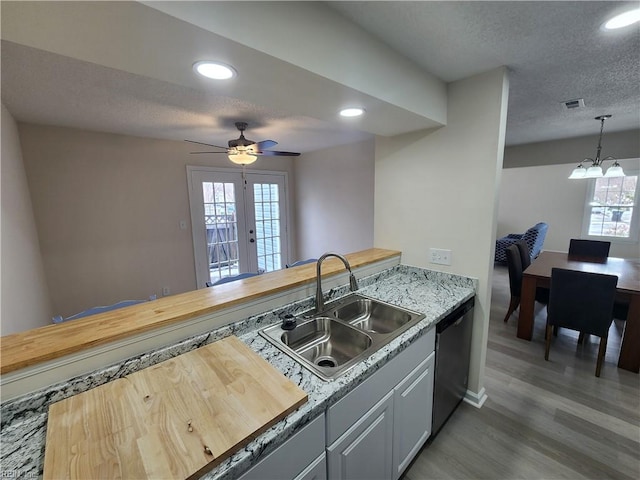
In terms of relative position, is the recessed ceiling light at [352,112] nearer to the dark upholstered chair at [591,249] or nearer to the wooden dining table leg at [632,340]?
the wooden dining table leg at [632,340]

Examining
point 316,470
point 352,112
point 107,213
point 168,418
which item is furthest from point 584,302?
point 107,213

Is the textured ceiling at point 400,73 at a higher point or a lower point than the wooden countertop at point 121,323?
higher

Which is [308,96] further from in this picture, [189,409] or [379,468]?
[379,468]

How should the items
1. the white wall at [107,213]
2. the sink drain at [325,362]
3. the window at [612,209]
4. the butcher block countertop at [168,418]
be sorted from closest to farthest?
1. the butcher block countertop at [168,418]
2. the sink drain at [325,362]
3. the white wall at [107,213]
4. the window at [612,209]

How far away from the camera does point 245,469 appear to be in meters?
0.72

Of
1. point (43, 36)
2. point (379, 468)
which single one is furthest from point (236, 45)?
point (379, 468)

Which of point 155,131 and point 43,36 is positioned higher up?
point 155,131

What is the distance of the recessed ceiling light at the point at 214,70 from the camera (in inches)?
41.7

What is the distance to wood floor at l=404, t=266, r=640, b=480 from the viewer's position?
1.55m

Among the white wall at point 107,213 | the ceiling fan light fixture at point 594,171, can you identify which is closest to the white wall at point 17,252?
the white wall at point 107,213

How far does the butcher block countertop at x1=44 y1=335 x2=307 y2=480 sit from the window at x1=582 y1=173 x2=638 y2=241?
316 inches

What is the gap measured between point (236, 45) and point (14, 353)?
4.22 ft

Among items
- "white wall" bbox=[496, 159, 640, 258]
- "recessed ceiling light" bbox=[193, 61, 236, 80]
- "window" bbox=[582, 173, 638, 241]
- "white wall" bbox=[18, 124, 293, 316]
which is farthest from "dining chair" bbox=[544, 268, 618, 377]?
"window" bbox=[582, 173, 638, 241]

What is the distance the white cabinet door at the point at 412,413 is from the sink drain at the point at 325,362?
1.11ft
